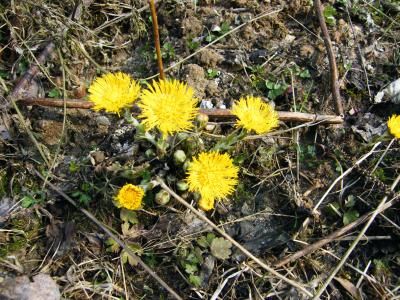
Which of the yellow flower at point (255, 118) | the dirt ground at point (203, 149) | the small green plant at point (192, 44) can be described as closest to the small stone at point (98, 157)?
the dirt ground at point (203, 149)

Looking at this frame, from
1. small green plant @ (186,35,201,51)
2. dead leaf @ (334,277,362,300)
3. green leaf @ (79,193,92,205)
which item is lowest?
dead leaf @ (334,277,362,300)

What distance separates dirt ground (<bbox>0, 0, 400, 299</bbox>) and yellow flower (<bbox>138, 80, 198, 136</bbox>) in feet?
0.64

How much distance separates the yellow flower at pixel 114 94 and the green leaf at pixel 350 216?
1.42 metres

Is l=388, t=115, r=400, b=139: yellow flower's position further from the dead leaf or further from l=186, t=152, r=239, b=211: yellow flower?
l=186, t=152, r=239, b=211: yellow flower

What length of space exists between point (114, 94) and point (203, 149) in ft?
2.12

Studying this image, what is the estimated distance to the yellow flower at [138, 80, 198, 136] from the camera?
1901 mm

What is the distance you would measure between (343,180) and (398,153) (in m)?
0.41

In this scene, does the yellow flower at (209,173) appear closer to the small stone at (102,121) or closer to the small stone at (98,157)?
the small stone at (98,157)

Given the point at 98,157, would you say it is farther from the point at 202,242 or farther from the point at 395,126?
the point at 395,126

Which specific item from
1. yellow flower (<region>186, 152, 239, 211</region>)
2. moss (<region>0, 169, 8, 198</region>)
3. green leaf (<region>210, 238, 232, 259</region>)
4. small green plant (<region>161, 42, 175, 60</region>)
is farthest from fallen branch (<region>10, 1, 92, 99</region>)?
green leaf (<region>210, 238, 232, 259</region>)

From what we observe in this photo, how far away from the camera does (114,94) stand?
1.94m

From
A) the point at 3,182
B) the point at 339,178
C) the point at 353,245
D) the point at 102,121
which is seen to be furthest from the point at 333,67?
the point at 3,182

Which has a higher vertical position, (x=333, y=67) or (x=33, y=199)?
(x=333, y=67)

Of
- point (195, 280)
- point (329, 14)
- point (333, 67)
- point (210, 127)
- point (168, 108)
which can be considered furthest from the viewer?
point (329, 14)
